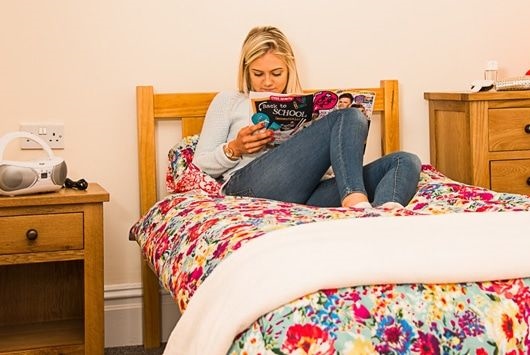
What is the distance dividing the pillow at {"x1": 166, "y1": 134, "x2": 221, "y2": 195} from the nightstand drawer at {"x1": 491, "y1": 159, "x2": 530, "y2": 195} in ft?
3.13

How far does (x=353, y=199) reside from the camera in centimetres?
233

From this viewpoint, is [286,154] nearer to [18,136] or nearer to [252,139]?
[252,139]

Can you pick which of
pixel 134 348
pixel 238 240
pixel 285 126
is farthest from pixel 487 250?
pixel 134 348

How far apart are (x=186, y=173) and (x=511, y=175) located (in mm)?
1115

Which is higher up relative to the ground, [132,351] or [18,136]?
[18,136]

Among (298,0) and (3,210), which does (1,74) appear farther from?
(298,0)

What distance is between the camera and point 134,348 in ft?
9.51

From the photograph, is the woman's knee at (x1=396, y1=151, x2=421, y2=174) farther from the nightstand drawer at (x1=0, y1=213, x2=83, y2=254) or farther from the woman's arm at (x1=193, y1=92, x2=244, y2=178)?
the nightstand drawer at (x1=0, y1=213, x2=83, y2=254)

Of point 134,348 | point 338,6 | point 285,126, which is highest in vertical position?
point 338,6

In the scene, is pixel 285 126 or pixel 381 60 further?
pixel 381 60

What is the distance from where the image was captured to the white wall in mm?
2797

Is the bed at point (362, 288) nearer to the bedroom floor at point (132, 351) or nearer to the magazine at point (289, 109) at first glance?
the magazine at point (289, 109)

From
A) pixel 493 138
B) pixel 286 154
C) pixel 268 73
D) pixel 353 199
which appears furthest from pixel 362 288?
pixel 493 138

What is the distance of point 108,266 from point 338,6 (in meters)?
1.24
